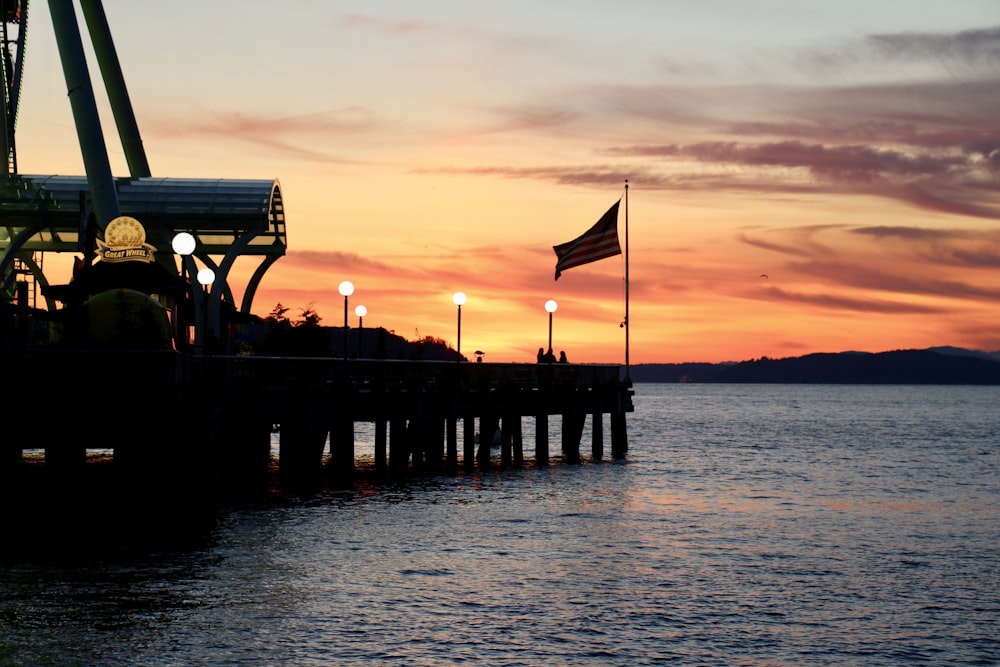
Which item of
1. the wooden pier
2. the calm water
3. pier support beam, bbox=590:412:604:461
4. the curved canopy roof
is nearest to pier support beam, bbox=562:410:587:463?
the wooden pier

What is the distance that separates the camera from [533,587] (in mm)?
26156

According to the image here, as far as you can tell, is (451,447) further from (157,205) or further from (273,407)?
(157,205)

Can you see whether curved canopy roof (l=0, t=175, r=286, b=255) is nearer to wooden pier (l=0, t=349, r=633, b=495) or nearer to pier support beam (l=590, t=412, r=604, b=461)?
wooden pier (l=0, t=349, r=633, b=495)

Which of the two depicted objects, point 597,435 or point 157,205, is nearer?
point 157,205

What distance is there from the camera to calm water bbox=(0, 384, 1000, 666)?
2053 cm

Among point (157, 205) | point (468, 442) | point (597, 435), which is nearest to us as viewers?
point (468, 442)

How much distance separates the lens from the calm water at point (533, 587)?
67.4 feet

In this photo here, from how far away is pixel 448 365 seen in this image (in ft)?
171

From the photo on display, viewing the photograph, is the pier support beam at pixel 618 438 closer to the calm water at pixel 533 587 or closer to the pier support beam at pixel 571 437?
the pier support beam at pixel 571 437

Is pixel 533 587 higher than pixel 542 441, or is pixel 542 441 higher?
pixel 542 441

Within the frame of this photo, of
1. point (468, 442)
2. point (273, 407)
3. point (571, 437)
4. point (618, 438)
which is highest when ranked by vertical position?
point (273, 407)

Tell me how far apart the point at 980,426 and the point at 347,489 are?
115035mm

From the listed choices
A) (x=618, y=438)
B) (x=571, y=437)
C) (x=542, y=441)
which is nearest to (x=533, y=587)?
(x=542, y=441)

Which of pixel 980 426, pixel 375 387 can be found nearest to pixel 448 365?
pixel 375 387
